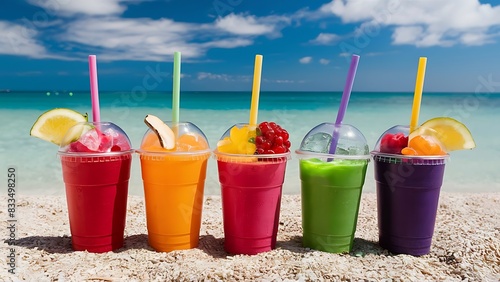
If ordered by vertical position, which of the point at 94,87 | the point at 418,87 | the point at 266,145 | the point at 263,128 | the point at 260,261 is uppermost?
the point at 418,87

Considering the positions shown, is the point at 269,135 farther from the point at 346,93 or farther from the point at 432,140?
the point at 432,140

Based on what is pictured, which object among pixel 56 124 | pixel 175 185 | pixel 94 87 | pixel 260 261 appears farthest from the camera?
pixel 56 124

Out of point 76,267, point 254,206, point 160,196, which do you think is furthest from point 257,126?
point 76,267

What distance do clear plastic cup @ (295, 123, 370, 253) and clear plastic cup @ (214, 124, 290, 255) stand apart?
206 mm

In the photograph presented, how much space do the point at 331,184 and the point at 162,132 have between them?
124cm

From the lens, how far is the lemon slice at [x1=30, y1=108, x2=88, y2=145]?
11.5 ft

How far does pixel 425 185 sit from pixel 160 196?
187cm

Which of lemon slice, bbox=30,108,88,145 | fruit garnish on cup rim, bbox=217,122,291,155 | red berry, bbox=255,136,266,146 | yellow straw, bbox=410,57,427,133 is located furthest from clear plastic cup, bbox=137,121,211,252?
yellow straw, bbox=410,57,427,133

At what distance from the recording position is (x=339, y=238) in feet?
11.1

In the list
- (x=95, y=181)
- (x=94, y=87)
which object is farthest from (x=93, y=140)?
(x=94, y=87)

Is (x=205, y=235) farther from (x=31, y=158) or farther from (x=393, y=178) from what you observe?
(x=31, y=158)

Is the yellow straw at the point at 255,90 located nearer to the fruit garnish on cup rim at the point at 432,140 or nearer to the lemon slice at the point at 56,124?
the fruit garnish on cup rim at the point at 432,140

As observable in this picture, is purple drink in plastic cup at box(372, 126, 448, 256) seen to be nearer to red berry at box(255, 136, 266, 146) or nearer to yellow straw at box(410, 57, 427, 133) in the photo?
yellow straw at box(410, 57, 427, 133)

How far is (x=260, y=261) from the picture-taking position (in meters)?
3.20
